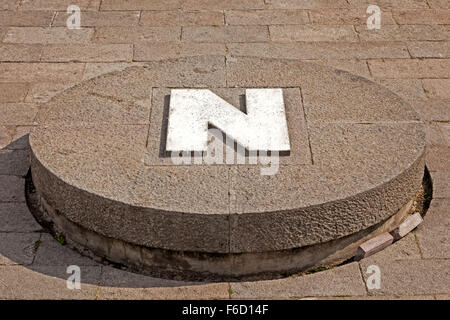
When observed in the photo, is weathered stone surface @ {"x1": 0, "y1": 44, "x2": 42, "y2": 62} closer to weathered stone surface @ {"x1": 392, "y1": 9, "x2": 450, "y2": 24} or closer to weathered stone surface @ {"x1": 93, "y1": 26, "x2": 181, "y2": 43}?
weathered stone surface @ {"x1": 93, "y1": 26, "x2": 181, "y2": 43}

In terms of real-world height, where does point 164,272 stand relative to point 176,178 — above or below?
below

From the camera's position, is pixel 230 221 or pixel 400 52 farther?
pixel 400 52

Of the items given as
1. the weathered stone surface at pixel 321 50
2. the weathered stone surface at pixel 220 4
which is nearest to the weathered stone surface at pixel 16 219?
the weathered stone surface at pixel 321 50

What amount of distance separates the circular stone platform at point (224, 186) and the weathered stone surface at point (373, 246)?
2.6 inches

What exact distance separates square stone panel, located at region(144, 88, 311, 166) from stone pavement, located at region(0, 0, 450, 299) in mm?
1021

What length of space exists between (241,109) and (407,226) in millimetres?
1887

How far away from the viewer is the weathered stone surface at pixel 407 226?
6.72 m

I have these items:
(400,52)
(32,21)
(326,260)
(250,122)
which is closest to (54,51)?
(32,21)

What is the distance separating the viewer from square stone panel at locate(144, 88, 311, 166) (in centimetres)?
664

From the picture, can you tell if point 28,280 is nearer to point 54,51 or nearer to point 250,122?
point 250,122

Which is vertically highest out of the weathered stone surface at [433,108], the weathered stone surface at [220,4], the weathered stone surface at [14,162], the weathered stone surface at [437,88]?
the weathered stone surface at [14,162]

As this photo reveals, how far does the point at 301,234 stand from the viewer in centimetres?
615

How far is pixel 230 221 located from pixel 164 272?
78cm

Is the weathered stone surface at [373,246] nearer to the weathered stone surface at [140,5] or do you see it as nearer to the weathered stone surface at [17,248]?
the weathered stone surface at [17,248]
